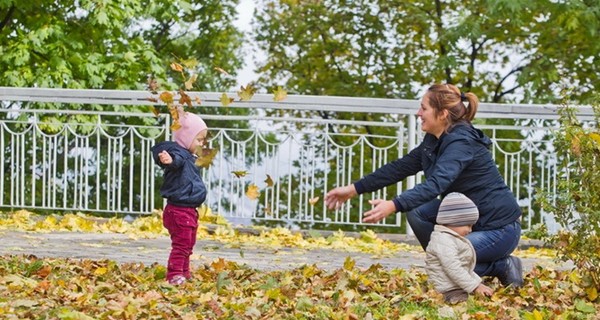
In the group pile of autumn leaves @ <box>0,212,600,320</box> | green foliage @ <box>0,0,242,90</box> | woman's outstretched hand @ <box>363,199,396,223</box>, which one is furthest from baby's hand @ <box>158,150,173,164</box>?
green foliage @ <box>0,0,242,90</box>

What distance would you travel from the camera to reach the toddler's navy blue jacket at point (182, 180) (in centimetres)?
696

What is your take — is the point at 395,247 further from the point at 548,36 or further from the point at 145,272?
the point at 548,36

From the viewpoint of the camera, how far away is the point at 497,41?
69.7 ft

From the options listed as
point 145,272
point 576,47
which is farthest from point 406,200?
point 576,47

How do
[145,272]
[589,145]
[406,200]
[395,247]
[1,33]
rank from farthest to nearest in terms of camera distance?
1. [1,33]
2. [395,247]
3. [145,272]
4. [589,145]
5. [406,200]

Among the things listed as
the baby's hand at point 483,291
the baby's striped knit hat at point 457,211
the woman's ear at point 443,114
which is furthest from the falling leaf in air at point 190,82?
the baby's hand at point 483,291

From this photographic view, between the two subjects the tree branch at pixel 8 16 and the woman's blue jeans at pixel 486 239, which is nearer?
the woman's blue jeans at pixel 486 239

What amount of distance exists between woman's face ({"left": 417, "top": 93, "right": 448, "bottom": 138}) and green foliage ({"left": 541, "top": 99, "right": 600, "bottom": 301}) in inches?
27.3

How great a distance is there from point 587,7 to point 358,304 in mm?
11539

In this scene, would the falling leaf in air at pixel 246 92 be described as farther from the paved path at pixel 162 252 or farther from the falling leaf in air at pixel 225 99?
the paved path at pixel 162 252

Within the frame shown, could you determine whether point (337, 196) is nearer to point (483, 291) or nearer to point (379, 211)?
point (379, 211)

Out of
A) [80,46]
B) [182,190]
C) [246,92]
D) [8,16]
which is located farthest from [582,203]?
[8,16]

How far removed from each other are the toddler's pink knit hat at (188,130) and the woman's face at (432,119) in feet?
4.51

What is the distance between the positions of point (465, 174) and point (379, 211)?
3.31 feet
